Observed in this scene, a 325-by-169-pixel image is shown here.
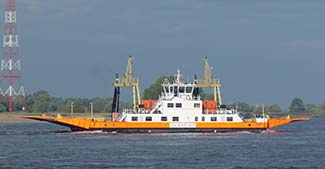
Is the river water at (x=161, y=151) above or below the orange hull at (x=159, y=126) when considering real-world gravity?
below

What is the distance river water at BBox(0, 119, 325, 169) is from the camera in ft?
249

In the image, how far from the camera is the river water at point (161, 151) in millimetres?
75938

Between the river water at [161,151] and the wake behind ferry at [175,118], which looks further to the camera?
the wake behind ferry at [175,118]

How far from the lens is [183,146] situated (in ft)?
312

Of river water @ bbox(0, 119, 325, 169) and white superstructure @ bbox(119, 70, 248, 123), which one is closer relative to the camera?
river water @ bbox(0, 119, 325, 169)

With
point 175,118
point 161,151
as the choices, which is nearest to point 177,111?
point 175,118

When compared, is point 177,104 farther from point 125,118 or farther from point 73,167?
point 73,167

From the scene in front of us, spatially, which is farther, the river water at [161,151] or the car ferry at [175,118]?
the car ferry at [175,118]

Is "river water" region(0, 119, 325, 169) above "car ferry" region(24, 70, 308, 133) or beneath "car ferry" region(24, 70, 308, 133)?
beneath

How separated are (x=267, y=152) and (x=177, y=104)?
97.0 feet

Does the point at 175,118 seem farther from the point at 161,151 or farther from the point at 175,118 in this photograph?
the point at 161,151

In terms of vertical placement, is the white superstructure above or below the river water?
above

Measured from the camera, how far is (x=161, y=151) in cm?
8875

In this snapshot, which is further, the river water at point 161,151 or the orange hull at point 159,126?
the orange hull at point 159,126
